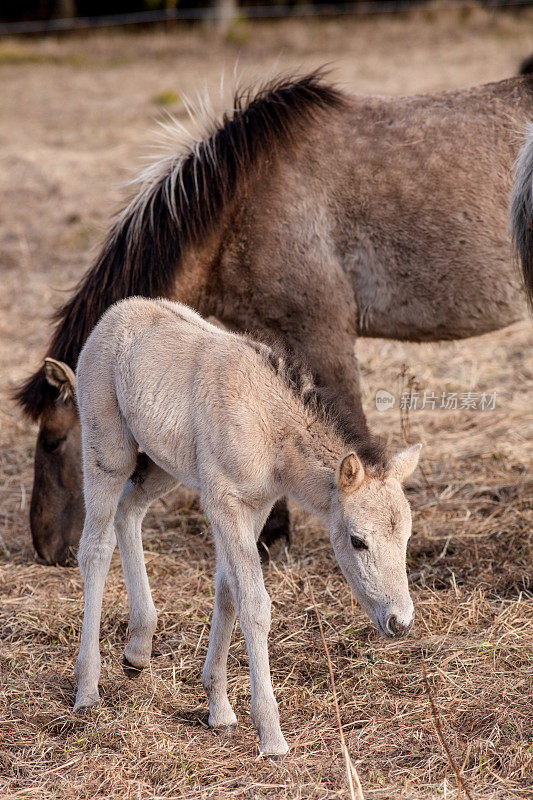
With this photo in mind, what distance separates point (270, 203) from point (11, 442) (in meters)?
2.87

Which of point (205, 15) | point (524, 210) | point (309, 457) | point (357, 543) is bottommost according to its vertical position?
point (357, 543)

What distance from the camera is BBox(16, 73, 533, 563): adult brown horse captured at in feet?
15.4

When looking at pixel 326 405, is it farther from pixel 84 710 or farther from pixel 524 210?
pixel 84 710

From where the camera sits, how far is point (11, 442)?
6391mm

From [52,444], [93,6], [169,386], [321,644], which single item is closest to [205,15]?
[93,6]

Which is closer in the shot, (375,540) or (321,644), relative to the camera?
(375,540)

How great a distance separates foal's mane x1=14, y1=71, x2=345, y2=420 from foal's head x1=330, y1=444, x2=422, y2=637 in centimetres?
208

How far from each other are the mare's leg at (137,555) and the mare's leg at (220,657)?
1.23 feet

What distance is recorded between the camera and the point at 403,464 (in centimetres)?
316

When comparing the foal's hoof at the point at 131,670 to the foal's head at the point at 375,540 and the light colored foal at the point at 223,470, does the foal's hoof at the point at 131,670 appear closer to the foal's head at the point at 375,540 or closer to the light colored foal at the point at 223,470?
the light colored foal at the point at 223,470

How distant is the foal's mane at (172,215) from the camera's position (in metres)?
4.68

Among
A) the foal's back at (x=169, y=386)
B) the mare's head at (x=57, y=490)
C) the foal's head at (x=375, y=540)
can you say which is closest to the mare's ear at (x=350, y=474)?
the foal's head at (x=375, y=540)

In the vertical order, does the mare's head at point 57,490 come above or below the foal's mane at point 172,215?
below

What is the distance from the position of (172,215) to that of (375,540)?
2.46 m
